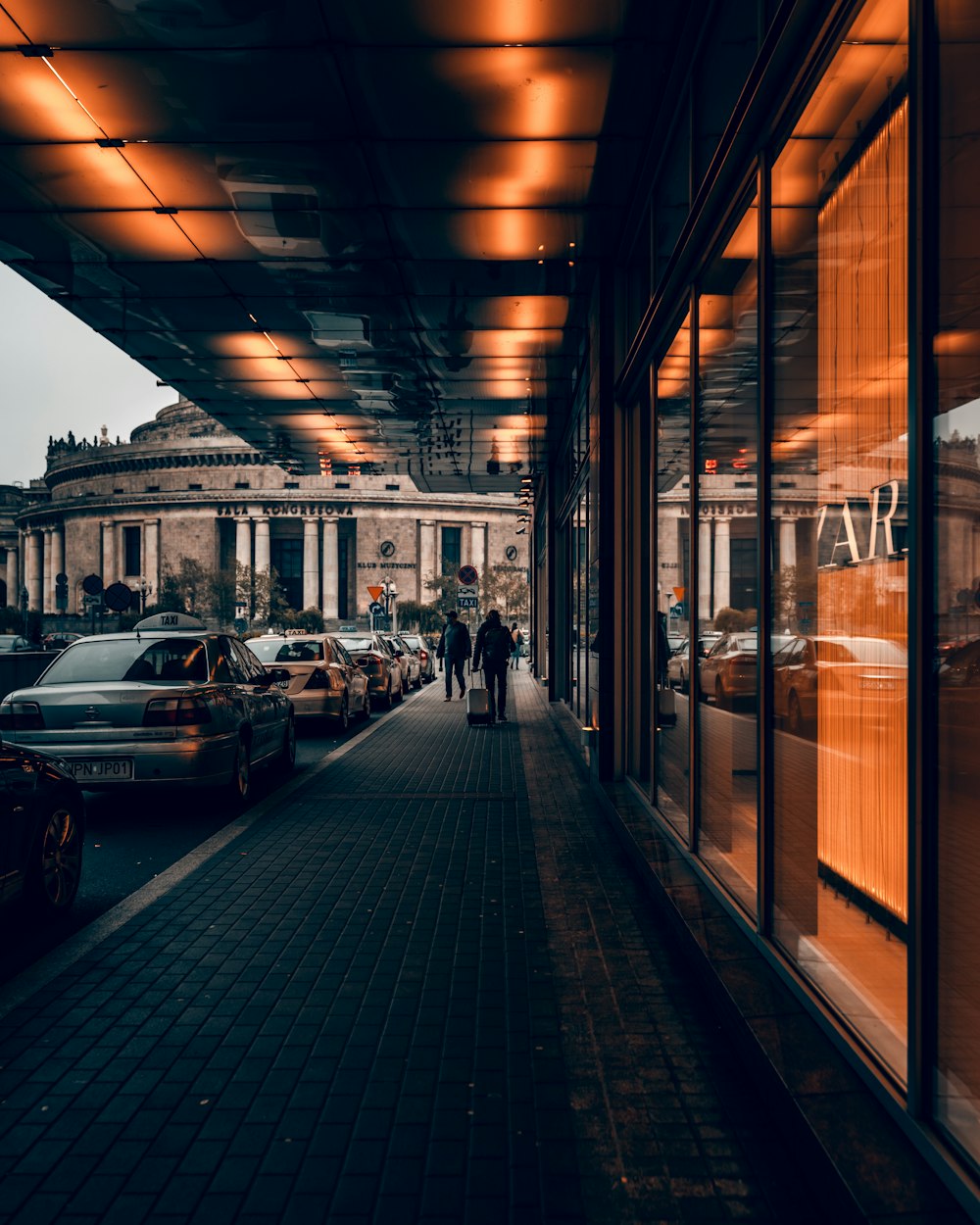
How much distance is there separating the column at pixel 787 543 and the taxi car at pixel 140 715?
244 inches

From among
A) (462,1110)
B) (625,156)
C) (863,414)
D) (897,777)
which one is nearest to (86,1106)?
(462,1110)

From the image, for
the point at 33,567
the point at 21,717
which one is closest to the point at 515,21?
the point at 21,717

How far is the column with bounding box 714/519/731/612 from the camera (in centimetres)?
582

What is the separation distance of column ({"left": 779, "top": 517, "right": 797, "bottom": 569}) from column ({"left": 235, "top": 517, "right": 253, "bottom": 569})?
325 ft

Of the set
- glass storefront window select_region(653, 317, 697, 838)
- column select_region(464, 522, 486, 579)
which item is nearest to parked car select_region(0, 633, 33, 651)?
glass storefront window select_region(653, 317, 697, 838)

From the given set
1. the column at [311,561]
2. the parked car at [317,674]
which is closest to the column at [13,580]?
the column at [311,561]

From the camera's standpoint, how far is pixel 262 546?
10281cm

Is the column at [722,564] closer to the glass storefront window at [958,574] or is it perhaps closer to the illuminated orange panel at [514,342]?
the glass storefront window at [958,574]

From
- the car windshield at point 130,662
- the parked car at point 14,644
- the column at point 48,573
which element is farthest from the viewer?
the column at point 48,573

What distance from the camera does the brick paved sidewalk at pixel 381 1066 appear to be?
324cm

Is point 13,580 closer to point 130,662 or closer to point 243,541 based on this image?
point 243,541

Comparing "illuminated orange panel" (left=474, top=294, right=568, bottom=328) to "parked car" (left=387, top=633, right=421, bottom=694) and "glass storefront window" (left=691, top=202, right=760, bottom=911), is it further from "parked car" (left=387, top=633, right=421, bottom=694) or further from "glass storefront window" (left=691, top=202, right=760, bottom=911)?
"parked car" (left=387, top=633, right=421, bottom=694)

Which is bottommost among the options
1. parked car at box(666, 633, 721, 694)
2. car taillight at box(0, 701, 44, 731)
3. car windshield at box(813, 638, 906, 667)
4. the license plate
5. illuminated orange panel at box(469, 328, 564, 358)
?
the license plate

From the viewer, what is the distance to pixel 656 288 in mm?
7562
